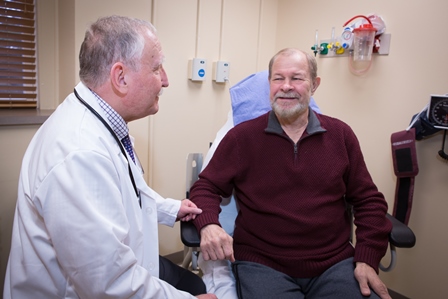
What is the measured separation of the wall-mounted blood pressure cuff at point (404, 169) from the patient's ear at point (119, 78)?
1.48 m

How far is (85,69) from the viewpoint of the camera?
1022 mm

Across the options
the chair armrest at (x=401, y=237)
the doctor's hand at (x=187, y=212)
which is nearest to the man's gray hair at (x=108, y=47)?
the doctor's hand at (x=187, y=212)

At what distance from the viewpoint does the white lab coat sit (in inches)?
31.9

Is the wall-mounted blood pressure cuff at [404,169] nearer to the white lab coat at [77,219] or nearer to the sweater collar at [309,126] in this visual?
the sweater collar at [309,126]

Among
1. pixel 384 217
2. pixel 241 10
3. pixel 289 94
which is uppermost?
pixel 241 10

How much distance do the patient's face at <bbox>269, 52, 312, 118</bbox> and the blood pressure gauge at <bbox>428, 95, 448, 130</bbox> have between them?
685mm

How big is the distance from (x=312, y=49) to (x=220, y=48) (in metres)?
0.59

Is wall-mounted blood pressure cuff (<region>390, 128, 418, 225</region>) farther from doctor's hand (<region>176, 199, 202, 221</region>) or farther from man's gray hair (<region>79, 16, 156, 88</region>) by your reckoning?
man's gray hair (<region>79, 16, 156, 88</region>)

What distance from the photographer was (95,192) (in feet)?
2.78

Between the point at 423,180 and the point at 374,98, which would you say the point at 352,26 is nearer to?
the point at 374,98

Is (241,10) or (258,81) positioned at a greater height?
(241,10)

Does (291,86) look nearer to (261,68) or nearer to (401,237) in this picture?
(401,237)

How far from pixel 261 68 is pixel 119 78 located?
169 cm

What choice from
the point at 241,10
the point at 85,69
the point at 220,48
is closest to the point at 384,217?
the point at 85,69
